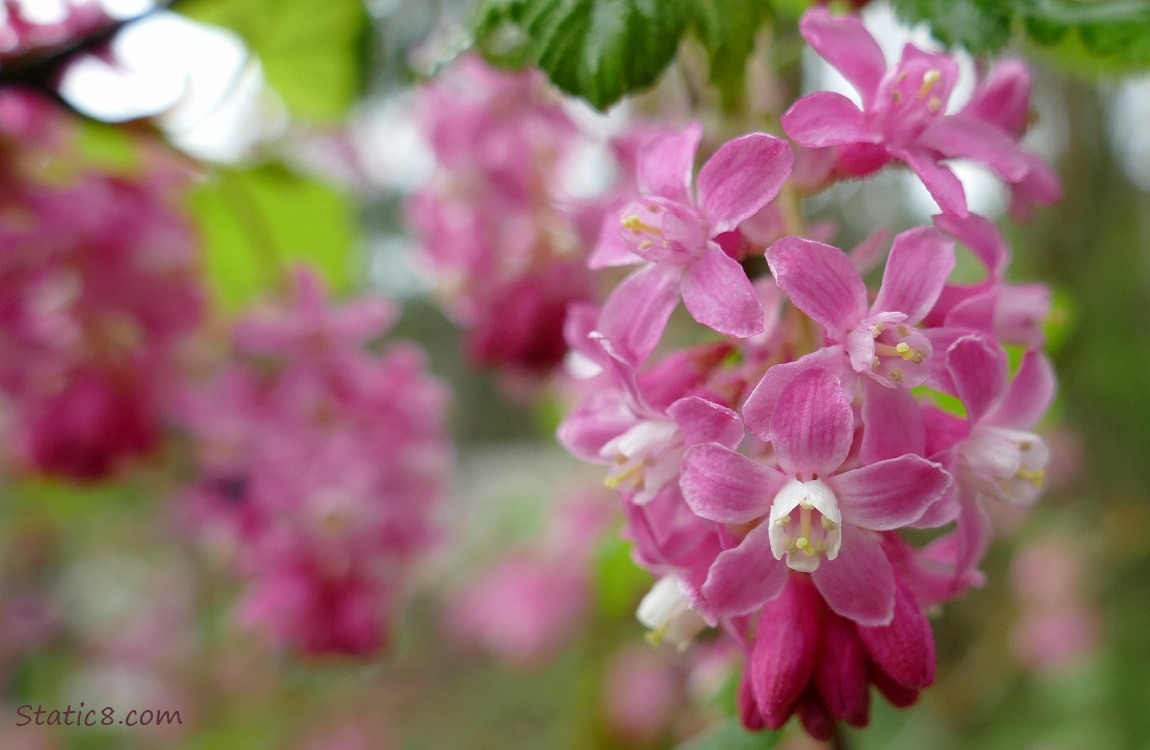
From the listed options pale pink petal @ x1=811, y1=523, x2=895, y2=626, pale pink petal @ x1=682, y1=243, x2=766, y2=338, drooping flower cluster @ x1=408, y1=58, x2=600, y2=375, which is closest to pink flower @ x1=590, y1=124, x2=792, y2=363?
pale pink petal @ x1=682, y1=243, x2=766, y2=338

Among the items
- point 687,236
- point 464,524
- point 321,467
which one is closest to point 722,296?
point 687,236

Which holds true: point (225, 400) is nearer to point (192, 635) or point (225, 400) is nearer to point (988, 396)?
point (988, 396)

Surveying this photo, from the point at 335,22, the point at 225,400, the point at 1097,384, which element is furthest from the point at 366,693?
the point at 1097,384

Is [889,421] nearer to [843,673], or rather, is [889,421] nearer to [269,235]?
[843,673]

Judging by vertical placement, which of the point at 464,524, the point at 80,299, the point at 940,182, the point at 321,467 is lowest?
the point at 464,524

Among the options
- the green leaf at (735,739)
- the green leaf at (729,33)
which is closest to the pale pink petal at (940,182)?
the green leaf at (729,33)
